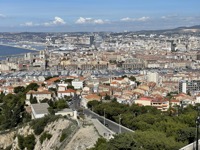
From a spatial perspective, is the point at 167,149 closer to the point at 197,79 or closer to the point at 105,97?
the point at 105,97

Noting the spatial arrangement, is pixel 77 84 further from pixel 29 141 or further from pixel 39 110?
pixel 29 141

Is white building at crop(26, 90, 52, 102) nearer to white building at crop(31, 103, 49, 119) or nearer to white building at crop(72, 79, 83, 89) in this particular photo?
white building at crop(31, 103, 49, 119)

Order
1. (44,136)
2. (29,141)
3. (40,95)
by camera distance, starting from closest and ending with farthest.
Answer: (44,136)
(29,141)
(40,95)

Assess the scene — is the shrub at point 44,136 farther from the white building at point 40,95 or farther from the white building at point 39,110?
the white building at point 40,95

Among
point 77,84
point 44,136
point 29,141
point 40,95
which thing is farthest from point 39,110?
point 77,84

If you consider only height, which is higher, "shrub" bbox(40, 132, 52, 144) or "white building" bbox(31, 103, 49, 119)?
"shrub" bbox(40, 132, 52, 144)

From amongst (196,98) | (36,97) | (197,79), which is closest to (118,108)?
(36,97)

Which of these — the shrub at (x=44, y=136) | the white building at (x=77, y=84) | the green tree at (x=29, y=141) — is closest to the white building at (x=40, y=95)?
the white building at (x=77, y=84)

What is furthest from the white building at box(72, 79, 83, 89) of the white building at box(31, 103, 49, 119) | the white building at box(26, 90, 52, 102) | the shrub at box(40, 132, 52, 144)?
the shrub at box(40, 132, 52, 144)

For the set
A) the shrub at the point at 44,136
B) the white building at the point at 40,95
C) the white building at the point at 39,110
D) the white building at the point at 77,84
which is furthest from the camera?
the white building at the point at 77,84

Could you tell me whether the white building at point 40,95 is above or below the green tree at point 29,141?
below

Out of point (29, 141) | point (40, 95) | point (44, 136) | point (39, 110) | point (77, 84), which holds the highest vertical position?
point (44, 136)
